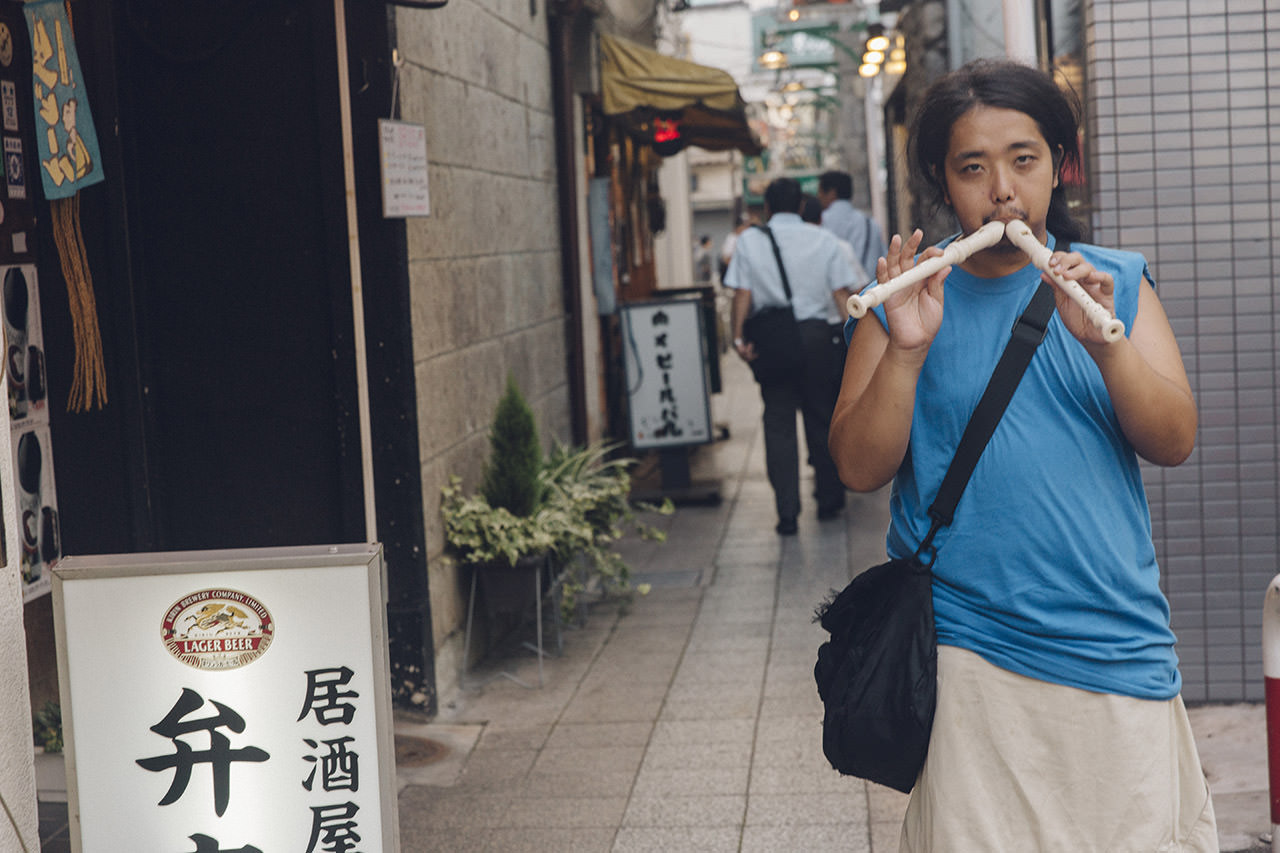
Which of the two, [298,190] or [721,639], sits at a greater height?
[298,190]

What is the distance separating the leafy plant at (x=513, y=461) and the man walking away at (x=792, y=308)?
305 centimetres

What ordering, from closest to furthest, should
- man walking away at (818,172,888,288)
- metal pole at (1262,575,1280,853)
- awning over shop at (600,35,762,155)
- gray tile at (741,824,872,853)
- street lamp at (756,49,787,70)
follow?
metal pole at (1262,575,1280,853), gray tile at (741,824,872,853), awning over shop at (600,35,762,155), man walking away at (818,172,888,288), street lamp at (756,49,787,70)

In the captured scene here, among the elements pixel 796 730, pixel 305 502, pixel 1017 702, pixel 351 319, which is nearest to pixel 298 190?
pixel 351 319

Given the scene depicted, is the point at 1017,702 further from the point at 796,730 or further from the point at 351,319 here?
the point at 351,319

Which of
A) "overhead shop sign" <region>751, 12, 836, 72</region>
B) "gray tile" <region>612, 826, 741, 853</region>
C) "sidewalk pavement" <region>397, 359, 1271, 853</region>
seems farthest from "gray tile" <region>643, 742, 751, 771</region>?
"overhead shop sign" <region>751, 12, 836, 72</region>

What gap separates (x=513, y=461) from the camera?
634 cm

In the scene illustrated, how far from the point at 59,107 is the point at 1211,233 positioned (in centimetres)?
381

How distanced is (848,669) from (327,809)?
1230 millimetres

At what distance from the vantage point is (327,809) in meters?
3.11

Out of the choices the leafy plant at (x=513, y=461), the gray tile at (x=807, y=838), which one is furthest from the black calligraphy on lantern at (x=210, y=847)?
the leafy plant at (x=513, y=461)

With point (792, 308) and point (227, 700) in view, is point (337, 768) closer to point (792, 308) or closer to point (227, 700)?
point (227, 700)

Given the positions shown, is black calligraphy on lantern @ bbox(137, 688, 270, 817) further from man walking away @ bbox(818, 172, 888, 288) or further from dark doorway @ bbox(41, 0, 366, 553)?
man walking away @ bbox(818, 172, 888, 288)

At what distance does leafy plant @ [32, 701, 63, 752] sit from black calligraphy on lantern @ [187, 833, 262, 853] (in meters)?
2.43

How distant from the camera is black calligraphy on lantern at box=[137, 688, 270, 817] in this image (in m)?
3.04
